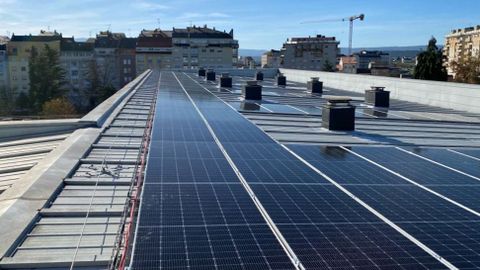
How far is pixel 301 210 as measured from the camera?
9.17 metres

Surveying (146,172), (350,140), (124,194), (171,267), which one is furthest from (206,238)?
(350,140)

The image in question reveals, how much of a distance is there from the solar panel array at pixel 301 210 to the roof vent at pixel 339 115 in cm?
470

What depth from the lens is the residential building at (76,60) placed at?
12129 cm

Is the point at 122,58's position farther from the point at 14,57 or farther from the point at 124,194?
the point at 124,194

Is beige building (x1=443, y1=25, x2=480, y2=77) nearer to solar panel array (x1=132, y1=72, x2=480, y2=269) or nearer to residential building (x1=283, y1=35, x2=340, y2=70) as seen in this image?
residential building (x1=283, y1=35, x2=340, y2=70)

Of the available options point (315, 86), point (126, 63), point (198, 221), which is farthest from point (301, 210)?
point (126, 63)

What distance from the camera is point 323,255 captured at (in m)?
7.08

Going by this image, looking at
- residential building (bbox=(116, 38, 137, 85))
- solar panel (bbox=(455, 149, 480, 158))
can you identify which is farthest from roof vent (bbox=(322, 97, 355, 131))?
residential building (bbox=(116, 38, 137, 85))

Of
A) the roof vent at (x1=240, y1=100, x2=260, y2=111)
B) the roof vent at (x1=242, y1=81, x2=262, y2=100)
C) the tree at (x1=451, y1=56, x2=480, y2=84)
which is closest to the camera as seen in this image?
the roof vent at (x1=240, y1=100, x2=260, y2=111)

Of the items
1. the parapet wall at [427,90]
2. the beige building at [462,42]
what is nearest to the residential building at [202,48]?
the beige building at [462,42]

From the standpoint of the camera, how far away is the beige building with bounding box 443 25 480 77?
164 m

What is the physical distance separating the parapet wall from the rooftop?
469 inches

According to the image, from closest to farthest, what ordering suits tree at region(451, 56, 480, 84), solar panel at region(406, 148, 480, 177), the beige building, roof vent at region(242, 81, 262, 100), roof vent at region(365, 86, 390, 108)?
solar panel at region(406, 148, 480, 177), roof vent at region(365, 86, 390, 108), roof vent at region(242, 81, 262, 100), tree at region(451, 56, 480, 84), the beige building

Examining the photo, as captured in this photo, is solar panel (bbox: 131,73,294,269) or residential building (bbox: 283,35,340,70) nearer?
solar panel (bbox: 131,73,294,269)
